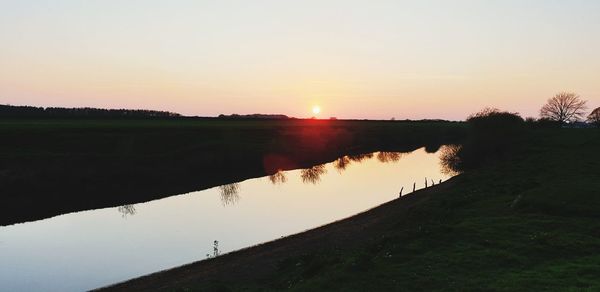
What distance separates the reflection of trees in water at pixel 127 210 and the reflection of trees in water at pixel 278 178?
21903mm

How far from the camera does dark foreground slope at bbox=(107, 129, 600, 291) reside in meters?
18.1

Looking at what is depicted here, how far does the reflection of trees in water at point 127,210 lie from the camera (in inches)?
1814

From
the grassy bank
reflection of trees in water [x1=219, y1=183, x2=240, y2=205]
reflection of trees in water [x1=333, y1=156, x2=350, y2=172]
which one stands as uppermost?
the grassy bank

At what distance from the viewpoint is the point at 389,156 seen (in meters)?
106

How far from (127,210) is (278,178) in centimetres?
2656

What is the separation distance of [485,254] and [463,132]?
170m

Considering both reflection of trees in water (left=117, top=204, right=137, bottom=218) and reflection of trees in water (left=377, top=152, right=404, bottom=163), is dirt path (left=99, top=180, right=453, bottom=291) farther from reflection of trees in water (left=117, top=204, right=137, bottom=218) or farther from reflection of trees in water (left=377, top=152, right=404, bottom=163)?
reflection of trees in water (left=377, top=152, right=404, bottom=163)

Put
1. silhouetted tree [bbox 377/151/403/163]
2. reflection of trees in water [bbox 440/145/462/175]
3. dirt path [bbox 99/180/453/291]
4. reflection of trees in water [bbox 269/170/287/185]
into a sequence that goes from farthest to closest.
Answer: silhouetted tree [bbox 377/151/403/163] → reflection of trees in water [bbox 440/145/462/175] → reflection of trees in water [bbox 269/170/287/185] → dirt path [bbox 99/180/453/291]

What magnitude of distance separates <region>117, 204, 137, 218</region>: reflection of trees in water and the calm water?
1.1 inches

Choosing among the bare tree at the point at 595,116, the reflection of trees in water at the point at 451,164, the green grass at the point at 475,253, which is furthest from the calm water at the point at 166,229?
the bare tree at the point at 595,116

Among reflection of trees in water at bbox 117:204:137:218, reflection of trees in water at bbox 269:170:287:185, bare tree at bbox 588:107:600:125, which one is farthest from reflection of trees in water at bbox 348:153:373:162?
bare tree at bbox 588:107:600:125

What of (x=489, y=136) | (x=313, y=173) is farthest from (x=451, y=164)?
(x=313, y=173)

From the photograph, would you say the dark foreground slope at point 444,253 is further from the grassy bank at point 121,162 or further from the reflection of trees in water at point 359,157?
the reflection of trees in water at point 359,157

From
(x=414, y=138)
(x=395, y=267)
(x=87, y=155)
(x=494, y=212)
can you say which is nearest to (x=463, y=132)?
(x=414, y=138)
